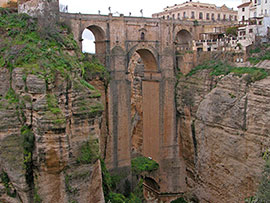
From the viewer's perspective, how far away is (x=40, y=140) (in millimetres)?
11773

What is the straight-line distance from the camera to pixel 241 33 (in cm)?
2488

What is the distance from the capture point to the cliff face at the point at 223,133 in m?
18.0

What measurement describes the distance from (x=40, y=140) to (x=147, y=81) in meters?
14.7

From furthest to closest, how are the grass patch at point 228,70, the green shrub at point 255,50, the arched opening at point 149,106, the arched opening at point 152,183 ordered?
1. the arched opening at point 152,183
2. the arched opening at point 149,106
3. the green shrub at point 255,50
4. the grass patch at point 228,70

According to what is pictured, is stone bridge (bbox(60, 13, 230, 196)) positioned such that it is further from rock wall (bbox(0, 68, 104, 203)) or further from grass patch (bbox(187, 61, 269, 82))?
rock wall (bbox(0, 68, 104, 203))

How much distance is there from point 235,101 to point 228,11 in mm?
20069

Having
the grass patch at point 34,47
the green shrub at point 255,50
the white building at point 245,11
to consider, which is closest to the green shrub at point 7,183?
the grass patch at point 34,47

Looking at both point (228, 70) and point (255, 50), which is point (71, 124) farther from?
point (255, 50)

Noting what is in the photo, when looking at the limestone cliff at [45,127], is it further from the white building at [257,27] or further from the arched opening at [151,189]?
the white building at [257,27]

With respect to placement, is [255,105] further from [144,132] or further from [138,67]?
[138,67]

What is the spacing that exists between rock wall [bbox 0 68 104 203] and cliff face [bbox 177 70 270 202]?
1002cm

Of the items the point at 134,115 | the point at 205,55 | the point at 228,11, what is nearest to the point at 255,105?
the point at 205,55

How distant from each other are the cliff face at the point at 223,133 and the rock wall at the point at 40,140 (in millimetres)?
10024

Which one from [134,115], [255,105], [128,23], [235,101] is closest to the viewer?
[255,105]
